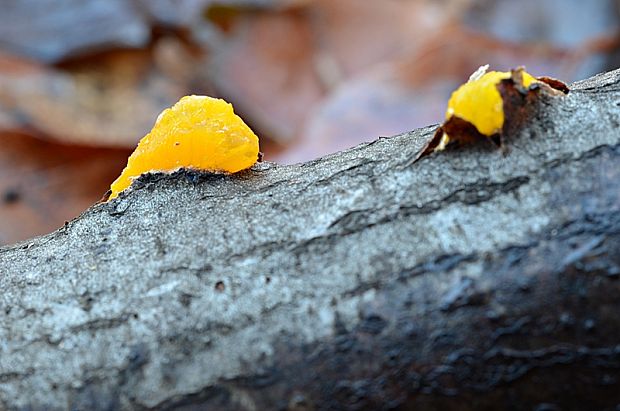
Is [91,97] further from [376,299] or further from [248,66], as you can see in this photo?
[376,299]

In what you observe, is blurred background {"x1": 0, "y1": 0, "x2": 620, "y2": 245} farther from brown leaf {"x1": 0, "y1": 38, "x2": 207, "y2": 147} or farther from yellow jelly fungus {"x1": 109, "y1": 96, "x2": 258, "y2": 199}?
yellow jelly fungus {"x1": 109, "y1": 96, "x2": 258, "y2": 199}

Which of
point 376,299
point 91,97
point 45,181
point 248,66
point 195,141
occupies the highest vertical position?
point 248,66

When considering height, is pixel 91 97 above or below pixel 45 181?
above

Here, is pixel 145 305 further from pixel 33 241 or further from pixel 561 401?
pixel 561 401

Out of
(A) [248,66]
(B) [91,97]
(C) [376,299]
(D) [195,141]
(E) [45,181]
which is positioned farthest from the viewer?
(A) [248,66]

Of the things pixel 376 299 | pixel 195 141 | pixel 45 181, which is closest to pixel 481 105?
pixel 376 299

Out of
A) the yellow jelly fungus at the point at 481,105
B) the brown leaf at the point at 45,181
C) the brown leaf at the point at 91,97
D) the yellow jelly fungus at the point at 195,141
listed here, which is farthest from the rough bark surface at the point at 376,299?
the brown leaf at the point at 91,97

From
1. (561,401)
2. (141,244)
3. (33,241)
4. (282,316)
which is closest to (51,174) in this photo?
(33,241)
